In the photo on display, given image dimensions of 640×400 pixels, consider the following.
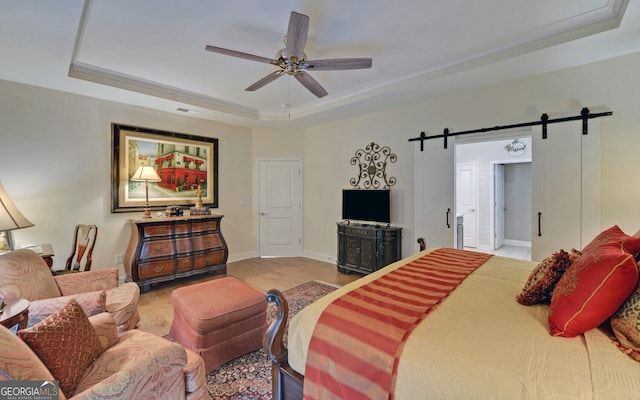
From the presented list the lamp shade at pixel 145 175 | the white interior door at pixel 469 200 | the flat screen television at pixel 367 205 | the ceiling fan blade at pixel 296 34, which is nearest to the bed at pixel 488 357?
the ceiling fan blade at pixel 296 34

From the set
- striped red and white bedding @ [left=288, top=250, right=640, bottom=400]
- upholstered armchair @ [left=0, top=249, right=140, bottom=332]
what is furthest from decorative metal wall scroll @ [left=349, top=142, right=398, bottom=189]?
upholstered armchair @ [left=0, top=249, right=140, bottom=332]

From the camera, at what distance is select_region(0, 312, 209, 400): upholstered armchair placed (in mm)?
966

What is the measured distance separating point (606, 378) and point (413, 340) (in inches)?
23.2

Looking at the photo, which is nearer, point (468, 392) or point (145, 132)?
point (468, 392)

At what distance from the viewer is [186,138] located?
461 centimetres

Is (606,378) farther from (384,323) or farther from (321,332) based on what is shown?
(321,332)

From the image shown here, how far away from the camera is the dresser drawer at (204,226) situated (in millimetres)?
4215

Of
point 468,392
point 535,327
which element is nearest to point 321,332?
point 468,392

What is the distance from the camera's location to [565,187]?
2.99 metres

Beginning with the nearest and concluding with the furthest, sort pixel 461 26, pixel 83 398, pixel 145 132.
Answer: pixel 83 398, pixel 461 26, pixel 145 132

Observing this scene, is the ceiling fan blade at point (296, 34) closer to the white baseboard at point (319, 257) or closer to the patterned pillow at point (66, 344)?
the patterned pillow at point (66, 344)

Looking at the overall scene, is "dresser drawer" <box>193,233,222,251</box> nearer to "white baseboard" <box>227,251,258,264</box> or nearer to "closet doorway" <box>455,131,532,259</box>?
"white baseboard" <box>227,251,258,264</box>

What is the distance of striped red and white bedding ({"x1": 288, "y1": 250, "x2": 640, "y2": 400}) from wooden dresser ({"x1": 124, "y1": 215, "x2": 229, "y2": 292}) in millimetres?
3123

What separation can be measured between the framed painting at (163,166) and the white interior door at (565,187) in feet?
15.6
